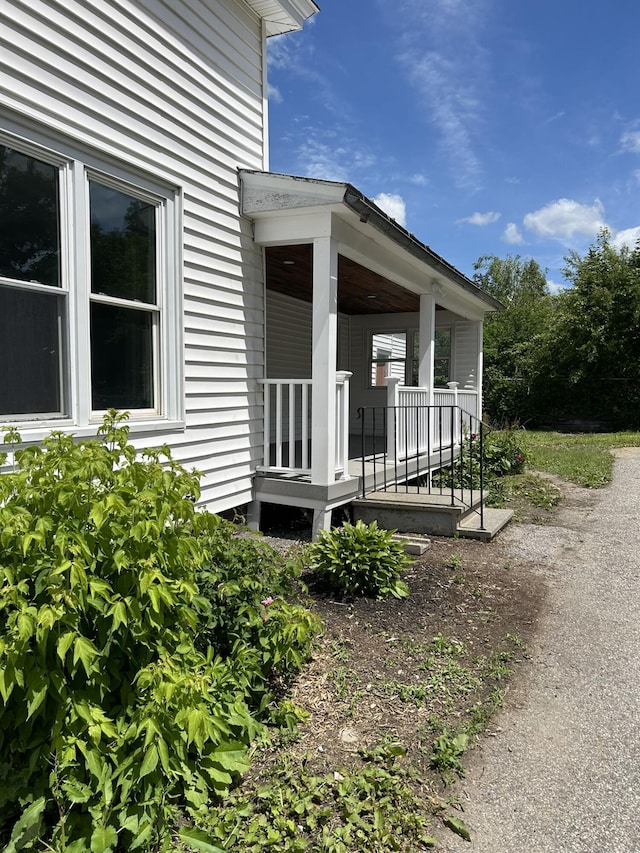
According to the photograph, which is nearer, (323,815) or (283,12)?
(323,815)

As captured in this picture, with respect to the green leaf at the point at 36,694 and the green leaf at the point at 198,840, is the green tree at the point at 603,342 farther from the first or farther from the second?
the green leaf at the point at 36,694

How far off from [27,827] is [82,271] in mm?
3192

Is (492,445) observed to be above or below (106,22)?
below

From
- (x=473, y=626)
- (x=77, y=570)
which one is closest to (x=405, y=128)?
(x=473, y=626)

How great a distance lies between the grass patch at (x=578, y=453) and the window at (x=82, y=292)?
791 cm

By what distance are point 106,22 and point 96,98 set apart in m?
0.57

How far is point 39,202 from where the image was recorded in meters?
3.61

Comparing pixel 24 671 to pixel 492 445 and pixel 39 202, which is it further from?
pixel 492 445

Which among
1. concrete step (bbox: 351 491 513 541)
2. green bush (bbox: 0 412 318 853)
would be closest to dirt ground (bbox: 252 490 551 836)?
green bush (bbox: 0 412 318 853)

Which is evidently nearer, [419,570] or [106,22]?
[106,22]

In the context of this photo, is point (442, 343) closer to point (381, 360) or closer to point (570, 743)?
point (381, 360)

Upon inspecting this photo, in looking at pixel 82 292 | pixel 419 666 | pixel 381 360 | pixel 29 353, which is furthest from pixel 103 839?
pixel 381 360

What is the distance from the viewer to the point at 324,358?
5.47 m

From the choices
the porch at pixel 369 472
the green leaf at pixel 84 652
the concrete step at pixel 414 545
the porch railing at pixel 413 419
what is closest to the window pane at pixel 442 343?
the porch railing at pixel 413 419
